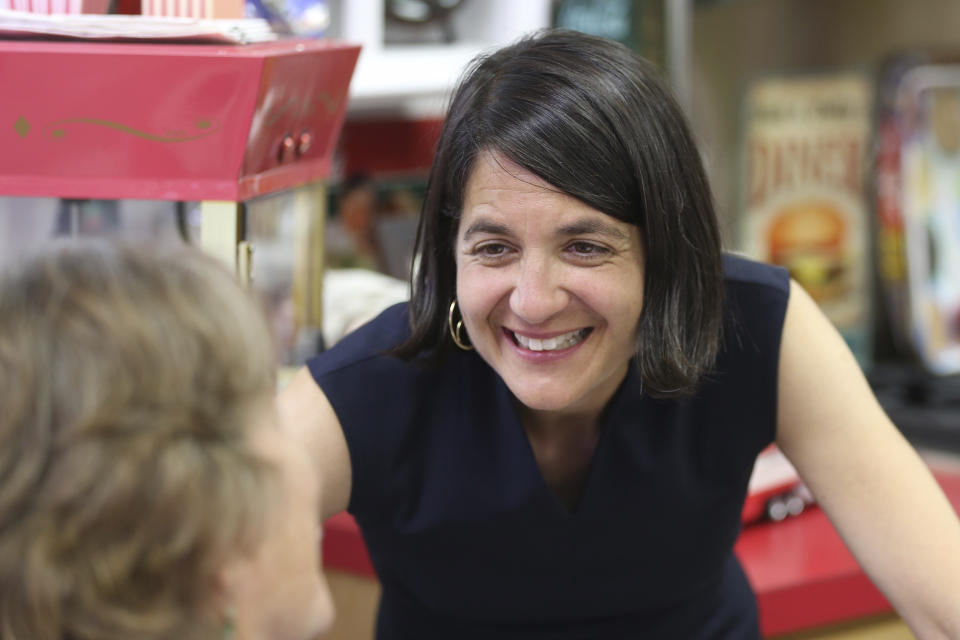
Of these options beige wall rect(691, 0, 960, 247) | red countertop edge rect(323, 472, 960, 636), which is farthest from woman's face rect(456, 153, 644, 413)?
beige wall rect(691, 0, 960, 247)

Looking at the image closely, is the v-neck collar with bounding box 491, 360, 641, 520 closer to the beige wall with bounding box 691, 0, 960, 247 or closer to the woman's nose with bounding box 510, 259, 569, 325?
the woman's nose with bounding box 510, 259, 569, 325

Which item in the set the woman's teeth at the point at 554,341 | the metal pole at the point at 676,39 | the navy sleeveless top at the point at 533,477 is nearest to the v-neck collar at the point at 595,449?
the navy sleeveless top at the point at 533,477

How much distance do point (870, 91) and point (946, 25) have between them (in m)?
0.37

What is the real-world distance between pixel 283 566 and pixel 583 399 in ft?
1.98

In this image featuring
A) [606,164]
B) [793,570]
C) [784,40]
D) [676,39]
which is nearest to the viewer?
[606,164]

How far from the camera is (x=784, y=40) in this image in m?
3.03

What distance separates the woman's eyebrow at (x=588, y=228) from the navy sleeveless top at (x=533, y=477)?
0.24 meters

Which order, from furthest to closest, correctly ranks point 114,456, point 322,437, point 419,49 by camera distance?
point 419,49 → point 322,437 → point 114,456

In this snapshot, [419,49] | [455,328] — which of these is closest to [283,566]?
[455,328]

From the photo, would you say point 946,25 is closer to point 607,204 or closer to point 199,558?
point 607,204

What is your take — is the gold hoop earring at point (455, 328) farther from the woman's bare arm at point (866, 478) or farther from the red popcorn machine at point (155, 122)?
the woman's bare arm at point (866, 478)

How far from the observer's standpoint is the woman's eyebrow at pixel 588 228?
110cm

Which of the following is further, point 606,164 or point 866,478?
point 866,478

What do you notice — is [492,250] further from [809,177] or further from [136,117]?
[809,177]
